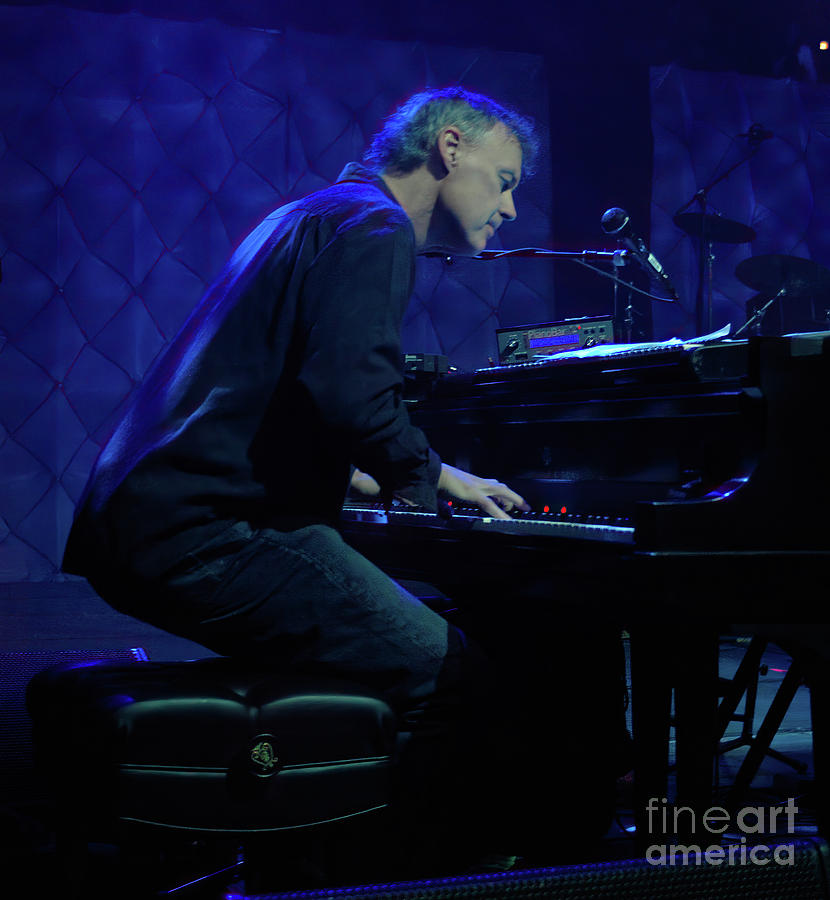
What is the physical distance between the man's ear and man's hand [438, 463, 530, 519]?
0.53 meters

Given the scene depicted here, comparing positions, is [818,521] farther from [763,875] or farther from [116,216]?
[116,216]

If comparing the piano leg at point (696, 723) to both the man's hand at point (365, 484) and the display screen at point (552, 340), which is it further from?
the display screen at point (552, 340)

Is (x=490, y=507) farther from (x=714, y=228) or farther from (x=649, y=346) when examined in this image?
(x=714, y=228)

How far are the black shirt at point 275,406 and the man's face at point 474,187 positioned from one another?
0.24 m

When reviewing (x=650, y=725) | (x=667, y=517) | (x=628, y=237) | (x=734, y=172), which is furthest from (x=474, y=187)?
(x=734, y=172)

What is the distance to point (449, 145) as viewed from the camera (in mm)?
1743

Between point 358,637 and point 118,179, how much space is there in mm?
3556

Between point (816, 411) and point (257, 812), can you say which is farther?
point (816, 411)

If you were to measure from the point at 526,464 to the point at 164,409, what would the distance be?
749 mm

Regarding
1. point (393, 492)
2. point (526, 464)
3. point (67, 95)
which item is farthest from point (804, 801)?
point (67, 95)

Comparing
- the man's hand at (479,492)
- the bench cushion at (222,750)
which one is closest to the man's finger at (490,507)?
the man's hand at (479,492)

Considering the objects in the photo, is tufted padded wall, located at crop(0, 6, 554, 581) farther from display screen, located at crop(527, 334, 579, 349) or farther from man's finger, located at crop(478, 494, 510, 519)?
man's finger, located at crop(478, 494, 510, 519)

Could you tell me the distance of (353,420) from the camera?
1422 mm

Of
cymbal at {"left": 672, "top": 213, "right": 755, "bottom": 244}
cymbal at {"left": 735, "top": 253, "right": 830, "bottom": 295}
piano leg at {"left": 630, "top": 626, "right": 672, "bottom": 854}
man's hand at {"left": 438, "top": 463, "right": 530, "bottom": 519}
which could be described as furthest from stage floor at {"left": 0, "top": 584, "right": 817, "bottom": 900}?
cymbal at {"left": 672, "top": 213, "right": 755, "bottom": 244}
